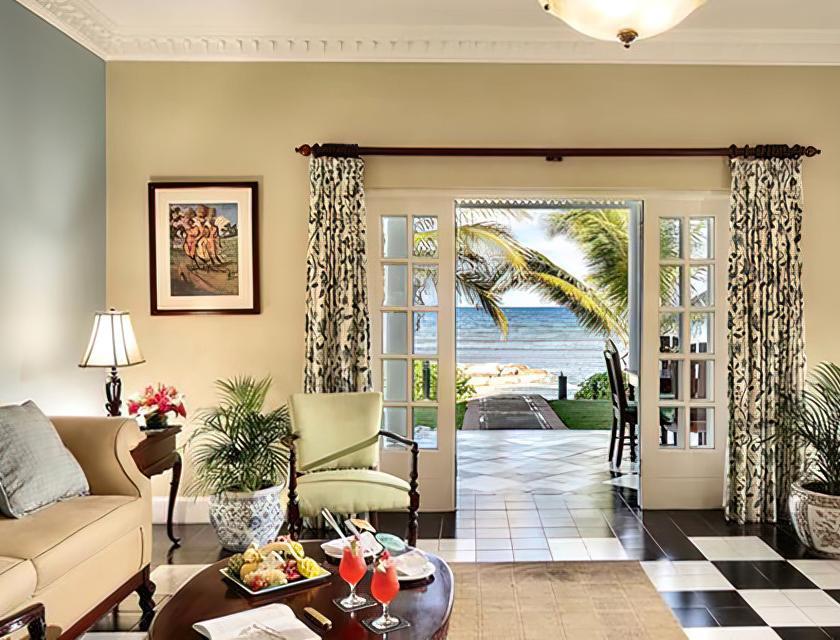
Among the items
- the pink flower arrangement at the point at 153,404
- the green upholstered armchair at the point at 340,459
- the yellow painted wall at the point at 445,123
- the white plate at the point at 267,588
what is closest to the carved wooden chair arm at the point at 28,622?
the white plate at the point at 267,588

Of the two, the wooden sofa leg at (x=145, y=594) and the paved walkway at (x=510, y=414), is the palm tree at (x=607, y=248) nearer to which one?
the paved walkway at (x=510, y=414)

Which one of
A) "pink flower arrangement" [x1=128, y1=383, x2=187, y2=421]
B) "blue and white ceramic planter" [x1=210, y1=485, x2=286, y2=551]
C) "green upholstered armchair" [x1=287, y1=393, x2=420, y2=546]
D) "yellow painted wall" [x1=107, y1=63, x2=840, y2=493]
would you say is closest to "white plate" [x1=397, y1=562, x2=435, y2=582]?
"green upholstered armchair" [x1=287, y1=393, x2=420, y2=546]

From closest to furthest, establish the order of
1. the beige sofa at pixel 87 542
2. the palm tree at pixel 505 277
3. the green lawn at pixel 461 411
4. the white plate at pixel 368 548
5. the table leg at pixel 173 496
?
the beige sofa at pixel 87 542 → the white plate at pixel 368 548 → the table leg at pixel 173 496 → the green lawn at pixel 461 411 → the palm tree at pixel 505 277

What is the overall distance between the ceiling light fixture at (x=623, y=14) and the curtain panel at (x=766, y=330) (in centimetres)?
285

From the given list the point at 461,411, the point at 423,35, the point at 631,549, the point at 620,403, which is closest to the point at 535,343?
the point at 461,411

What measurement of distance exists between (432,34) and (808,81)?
99.1 inches

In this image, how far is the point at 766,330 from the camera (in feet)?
15.8

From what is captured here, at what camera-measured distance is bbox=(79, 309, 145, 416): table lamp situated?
417 centimetres

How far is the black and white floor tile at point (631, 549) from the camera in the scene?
3342mm

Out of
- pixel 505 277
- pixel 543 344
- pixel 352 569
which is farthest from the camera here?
pixel 543 344

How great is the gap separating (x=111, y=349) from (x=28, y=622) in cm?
248

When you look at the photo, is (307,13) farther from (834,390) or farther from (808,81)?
(834,390)

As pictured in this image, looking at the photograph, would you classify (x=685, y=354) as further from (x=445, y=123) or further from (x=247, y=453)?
(x=247, y=453)

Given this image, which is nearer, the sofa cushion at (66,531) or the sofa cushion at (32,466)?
the sofa cushion at (66,531)
